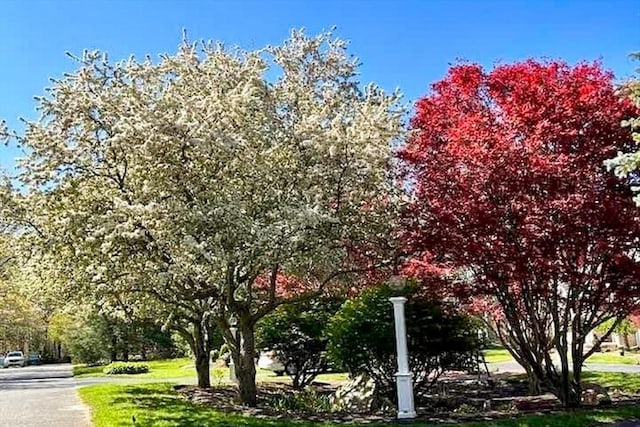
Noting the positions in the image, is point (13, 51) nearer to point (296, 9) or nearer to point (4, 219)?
point (4, 219)

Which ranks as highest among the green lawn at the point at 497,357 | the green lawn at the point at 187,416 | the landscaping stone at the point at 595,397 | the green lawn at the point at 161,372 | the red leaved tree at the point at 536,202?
the red leaved tree at the point at 536,202

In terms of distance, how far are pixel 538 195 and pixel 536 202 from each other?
155 millimetres

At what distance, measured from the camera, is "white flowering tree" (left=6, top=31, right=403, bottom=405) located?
9078 mm

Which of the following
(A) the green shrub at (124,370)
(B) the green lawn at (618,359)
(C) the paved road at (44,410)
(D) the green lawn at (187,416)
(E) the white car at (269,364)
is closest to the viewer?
(D) the green lawn at (187,416)

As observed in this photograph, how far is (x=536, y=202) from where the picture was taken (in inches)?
366

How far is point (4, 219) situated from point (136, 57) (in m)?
3.46

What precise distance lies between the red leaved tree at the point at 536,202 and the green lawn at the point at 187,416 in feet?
4.20

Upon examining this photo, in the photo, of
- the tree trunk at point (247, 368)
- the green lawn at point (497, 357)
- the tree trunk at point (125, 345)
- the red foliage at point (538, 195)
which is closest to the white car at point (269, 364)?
the tree trunk at point (247, 368)

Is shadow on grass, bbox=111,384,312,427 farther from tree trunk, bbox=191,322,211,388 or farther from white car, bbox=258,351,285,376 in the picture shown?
white car, bbox=258,351,285,376

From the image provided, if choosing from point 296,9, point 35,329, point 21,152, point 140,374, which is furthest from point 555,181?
point 35,329

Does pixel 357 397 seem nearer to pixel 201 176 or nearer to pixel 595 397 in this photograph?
pixel 595 397

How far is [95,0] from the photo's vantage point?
1118 centimetres

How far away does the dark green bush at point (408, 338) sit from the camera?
11133 mm

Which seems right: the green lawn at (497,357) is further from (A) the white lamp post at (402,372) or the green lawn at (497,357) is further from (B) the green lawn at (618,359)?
(A) the white lamp post at (402,372)
